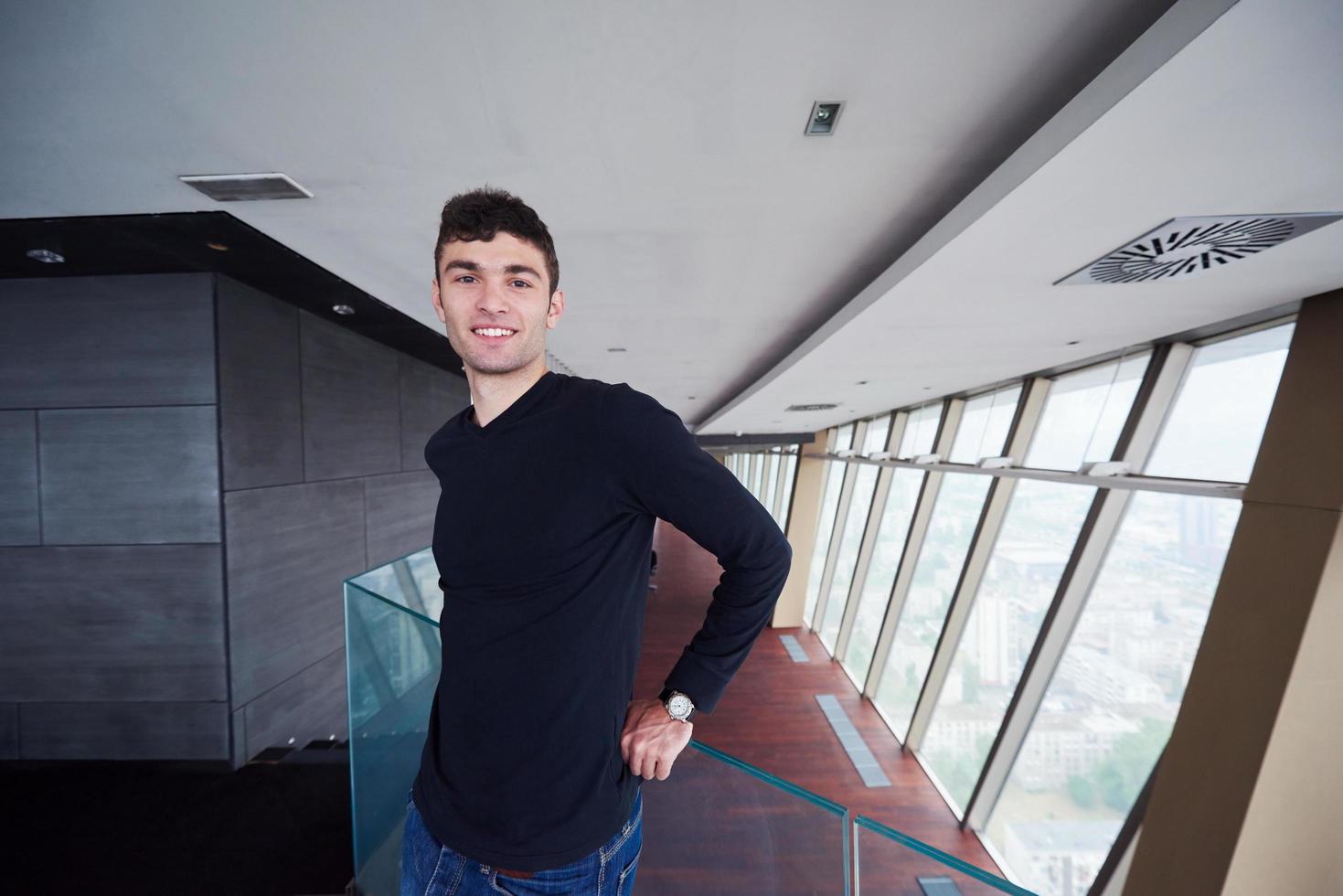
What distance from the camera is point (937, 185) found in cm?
224

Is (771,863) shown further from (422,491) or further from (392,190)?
(422,491)

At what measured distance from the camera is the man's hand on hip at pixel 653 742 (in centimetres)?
96

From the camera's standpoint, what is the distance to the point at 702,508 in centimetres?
89

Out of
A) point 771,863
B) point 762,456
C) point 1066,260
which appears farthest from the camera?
point 762,456

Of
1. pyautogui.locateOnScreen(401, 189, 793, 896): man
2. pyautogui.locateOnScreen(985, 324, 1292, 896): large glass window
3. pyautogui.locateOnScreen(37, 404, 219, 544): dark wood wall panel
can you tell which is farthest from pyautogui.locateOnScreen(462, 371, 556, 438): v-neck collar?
pyautogui.locateOnScreen(985, 324, 1292, 896): large glass window

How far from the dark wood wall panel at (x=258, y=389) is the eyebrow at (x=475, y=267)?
3.55 metres

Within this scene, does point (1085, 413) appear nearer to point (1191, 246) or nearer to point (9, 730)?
point (1191, 246)

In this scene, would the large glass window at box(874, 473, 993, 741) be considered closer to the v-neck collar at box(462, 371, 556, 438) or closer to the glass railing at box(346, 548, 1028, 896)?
the glass railing at box(346, 548, 1028, 896)

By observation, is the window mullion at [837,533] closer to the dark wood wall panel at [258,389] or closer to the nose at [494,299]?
the dark wood wall panel at [258,389]

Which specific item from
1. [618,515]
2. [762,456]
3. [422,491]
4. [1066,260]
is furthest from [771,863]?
[762,456]

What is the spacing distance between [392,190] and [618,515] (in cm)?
194

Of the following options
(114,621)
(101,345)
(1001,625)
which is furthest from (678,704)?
(1001,625)

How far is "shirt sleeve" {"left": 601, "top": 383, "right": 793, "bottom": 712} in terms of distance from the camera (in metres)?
0.89

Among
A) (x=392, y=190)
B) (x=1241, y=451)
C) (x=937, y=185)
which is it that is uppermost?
(x=937, y=185)
